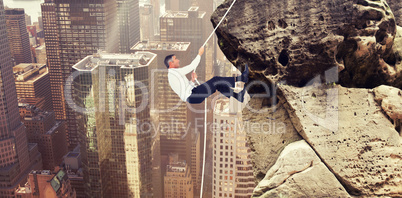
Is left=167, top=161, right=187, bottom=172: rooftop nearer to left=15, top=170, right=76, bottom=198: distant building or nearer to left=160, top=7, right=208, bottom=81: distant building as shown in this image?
left=15, top=170, right=76, bottom=198: distant building

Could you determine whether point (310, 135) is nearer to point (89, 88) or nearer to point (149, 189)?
point (89, 88)

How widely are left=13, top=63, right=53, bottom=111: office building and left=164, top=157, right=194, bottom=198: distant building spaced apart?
16593 mm

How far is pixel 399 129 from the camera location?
192 inches

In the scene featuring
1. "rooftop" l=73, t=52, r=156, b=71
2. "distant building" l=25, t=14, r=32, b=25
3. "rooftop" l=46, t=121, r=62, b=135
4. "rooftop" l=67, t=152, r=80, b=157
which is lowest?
"rooftop" l=46, t=121, r=62, b=135

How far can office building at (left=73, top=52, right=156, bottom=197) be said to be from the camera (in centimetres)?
2995

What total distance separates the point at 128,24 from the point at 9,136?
16.3m

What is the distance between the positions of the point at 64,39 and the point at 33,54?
1134 centimetres

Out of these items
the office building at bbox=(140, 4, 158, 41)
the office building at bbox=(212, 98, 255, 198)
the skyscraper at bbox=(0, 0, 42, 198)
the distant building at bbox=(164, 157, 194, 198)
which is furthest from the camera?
the office building at bbox=(140, 4, 158, 41)

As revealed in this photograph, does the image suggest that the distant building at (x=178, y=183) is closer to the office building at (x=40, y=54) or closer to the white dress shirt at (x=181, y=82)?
the office building at (x=40, y=54)

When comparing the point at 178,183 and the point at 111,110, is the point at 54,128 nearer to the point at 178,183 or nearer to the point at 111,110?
the point at 111,110

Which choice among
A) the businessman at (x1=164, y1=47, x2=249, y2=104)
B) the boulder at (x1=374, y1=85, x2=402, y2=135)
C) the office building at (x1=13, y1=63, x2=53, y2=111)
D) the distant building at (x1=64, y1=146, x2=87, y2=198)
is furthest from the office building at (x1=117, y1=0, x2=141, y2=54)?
the boulder at (x1=374, y1=85, x2=402, y2=135)

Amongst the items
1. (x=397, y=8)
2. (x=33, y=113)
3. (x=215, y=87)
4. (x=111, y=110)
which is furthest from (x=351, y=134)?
(x=33, y=113)

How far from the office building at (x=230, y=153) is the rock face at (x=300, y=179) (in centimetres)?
2049

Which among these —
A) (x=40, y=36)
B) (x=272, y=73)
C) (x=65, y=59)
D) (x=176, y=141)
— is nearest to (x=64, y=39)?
(x=65, y=59)
